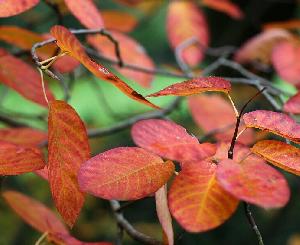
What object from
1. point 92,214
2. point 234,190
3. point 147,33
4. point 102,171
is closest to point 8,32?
point 102,171

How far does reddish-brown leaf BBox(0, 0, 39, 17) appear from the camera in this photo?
649 millimetres

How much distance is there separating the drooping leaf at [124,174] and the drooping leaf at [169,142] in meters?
0.02

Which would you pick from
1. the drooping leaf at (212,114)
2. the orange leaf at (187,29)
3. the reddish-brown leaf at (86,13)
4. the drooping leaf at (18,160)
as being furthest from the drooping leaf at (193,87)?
the orange leaf at (187,29)

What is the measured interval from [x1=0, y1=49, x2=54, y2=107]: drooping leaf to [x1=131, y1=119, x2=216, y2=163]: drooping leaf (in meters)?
0.26

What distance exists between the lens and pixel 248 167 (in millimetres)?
524

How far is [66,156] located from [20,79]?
26 cm

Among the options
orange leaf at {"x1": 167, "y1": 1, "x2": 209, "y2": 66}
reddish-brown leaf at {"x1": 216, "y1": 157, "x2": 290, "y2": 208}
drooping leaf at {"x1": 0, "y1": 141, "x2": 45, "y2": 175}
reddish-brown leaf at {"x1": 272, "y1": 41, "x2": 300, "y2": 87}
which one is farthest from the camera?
orange leaf at {"x1": 167, "y1": 1, "x2": 209, "y2": 66}

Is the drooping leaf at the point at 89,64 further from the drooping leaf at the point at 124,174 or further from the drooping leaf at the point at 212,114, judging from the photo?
the drooping leaf at the point at 212,114

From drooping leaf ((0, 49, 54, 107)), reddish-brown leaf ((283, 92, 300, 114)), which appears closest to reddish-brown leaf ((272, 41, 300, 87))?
reddish-brown leaf ((283, 92, 300, 114))

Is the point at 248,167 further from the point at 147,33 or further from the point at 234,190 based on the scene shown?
the point at 147,33

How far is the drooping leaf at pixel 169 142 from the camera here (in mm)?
517

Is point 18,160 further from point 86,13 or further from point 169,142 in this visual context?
point 86,13

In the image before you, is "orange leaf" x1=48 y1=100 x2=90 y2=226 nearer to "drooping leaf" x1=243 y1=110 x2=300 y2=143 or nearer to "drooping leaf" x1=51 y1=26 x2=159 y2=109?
"drooping leaf" x1=51 y1=26 x2=159 y2=109

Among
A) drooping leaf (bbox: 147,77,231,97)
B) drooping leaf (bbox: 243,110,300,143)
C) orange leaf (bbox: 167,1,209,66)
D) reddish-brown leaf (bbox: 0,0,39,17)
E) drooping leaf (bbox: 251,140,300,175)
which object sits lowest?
orange leaf (bbox: 167,1,209,66)
